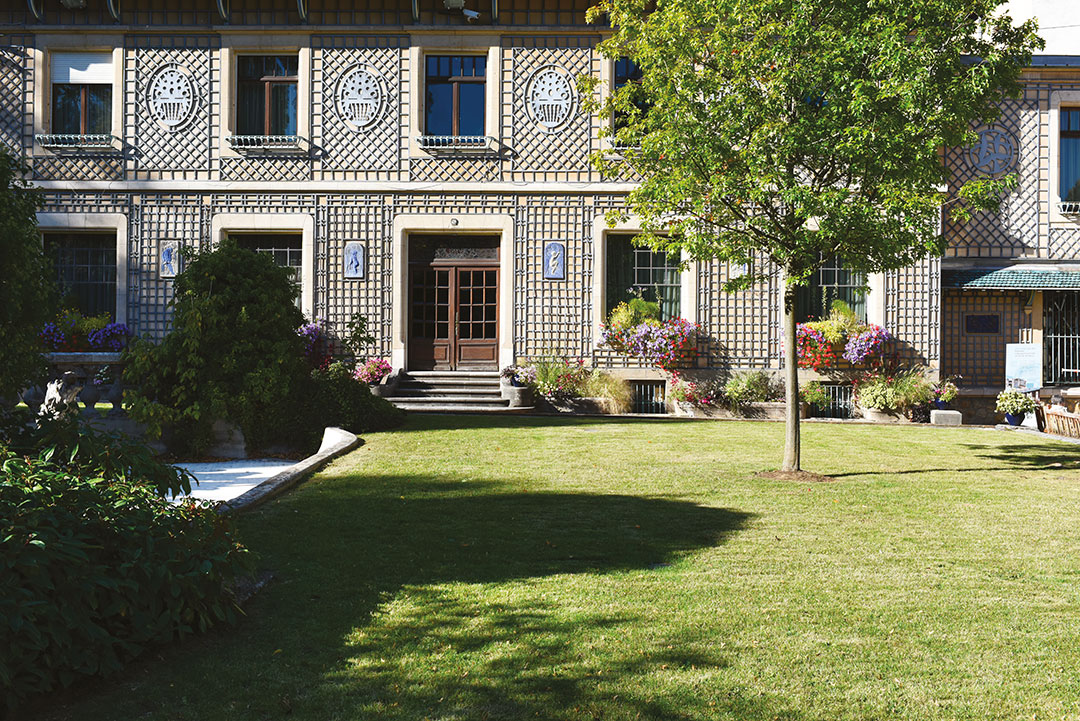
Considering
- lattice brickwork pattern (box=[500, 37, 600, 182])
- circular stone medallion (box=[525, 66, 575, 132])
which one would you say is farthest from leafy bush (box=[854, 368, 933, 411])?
circular stone medallion (box=[525, 66, 575, 132])

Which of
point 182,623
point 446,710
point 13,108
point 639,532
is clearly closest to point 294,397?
point 639,532

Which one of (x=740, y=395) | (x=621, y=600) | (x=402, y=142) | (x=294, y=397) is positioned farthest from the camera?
(x=402, y=142)

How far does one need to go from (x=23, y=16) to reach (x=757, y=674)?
1967cm

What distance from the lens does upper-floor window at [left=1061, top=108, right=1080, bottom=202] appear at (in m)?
18.2

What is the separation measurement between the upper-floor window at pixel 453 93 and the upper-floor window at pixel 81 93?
644 cm

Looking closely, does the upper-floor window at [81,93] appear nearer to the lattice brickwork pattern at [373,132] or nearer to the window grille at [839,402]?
the lattice brickwork pattern at [373,132]

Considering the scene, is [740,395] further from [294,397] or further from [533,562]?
[533,562]

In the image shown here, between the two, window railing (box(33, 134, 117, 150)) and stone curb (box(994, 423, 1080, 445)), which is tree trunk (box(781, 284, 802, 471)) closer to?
stone curb (box(994, 423, 1080, 445))

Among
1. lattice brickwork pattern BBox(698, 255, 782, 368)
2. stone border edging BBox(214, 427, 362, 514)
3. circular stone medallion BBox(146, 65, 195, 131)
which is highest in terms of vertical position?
circular stone medallion BBox(146, 65, 195, 131)

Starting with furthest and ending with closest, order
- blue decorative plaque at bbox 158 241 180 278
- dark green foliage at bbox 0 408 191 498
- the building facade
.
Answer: blue decorative plaque at bbox 158 241 180 278, the building facade, dark green foliage at bbox 0 408 191 498

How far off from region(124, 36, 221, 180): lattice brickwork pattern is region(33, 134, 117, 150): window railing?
38 centimetres

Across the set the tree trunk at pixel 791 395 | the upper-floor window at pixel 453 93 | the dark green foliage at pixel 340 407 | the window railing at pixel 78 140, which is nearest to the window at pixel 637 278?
the upper-floor window at pixel 453 93

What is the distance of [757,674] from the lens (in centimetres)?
371

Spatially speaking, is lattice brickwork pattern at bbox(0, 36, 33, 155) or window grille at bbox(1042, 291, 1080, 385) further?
window grille at bbox(1042, 291, 1080, 385)
